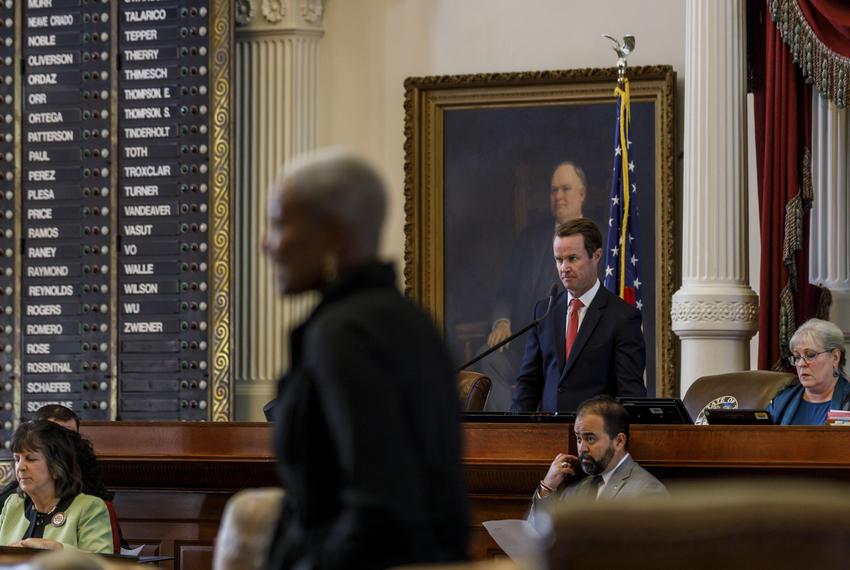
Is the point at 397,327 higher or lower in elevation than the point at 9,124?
lower

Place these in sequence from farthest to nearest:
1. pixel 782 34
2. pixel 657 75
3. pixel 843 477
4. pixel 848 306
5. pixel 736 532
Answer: pixel 657 75 → pixel 848 306 → pixel 782 34 → pixel 843 477 → pixel 736 532

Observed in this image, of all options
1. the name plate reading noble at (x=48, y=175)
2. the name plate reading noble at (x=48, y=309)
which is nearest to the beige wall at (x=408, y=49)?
the name plate reading noble at (x=48, y=175)

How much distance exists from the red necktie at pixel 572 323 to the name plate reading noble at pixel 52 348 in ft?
13.0

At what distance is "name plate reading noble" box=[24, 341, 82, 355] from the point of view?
8.77m

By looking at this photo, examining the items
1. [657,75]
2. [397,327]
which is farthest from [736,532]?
[657,75]

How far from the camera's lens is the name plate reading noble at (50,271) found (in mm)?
8852

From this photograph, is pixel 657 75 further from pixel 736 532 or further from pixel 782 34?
pixel 736 532

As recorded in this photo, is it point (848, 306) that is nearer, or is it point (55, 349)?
point (848, 306)

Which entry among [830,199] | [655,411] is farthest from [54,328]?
[655,411]

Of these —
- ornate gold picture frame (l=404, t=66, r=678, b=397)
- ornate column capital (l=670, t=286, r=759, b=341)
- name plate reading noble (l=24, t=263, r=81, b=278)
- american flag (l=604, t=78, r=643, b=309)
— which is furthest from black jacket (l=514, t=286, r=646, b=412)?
name plate reading noble (l=24, t=263, r=81, b=278)

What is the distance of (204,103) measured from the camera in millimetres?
8672

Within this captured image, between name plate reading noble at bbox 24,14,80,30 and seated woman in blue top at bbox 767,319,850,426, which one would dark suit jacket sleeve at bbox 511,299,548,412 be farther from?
name plate reading noble at bbox 24,14,80,30

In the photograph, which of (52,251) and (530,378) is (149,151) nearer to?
(52,251)

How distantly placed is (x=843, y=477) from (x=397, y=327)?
3.64m
